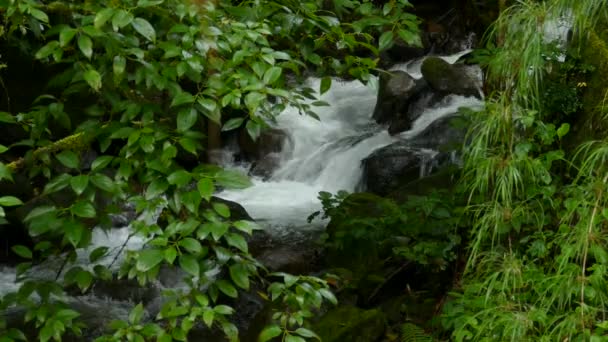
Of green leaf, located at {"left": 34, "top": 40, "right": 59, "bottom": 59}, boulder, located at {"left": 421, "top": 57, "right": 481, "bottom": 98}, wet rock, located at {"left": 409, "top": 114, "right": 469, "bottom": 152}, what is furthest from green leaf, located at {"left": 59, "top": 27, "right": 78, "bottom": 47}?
boulder, located at {"left": 421, "top": 57, "right": 481, "bottom": 98}

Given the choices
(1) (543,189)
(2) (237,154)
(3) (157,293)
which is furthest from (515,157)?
(2) (237,154)

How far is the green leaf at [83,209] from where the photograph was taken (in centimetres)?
178

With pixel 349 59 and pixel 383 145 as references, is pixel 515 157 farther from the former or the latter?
pixel 383 145

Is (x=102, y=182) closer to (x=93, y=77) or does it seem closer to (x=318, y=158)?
(x=93, y=77)

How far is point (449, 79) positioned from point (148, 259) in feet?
28.4

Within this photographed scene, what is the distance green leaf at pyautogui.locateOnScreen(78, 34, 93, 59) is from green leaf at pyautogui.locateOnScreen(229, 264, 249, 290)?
74 cm

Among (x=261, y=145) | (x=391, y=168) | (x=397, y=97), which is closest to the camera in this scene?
(x=391, y=168)

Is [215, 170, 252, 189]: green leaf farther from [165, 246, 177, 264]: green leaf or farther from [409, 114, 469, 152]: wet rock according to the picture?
[409, 114, 469, 152]: wet rock

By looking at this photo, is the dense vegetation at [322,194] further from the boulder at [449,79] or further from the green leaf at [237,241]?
the boulder at [449,79]

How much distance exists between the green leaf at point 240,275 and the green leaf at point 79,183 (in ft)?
1.60

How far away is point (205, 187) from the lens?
1.73 metres

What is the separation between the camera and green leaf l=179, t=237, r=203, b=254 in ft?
5.76

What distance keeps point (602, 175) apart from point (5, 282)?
521 cm

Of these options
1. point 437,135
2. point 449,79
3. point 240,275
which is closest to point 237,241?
point 240,275
